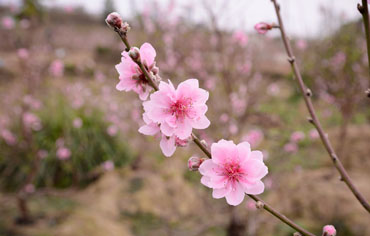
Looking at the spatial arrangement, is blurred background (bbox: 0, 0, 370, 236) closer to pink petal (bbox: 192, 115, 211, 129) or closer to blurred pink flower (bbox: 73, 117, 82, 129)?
blurred pink flower (bbox: 73, 117, 82, 129)

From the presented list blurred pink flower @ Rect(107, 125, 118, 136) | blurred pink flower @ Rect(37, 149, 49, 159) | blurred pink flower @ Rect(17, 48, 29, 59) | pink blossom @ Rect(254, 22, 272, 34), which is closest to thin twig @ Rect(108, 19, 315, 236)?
pink blossom @ Rect(254, 22, 272, 34)

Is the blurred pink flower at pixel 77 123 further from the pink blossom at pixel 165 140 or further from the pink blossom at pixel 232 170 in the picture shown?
the pink blossom at pixel 232 170

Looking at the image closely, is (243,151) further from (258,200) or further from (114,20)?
(114,20)

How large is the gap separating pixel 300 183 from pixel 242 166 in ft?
9.88

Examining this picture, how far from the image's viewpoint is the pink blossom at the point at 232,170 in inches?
29.1

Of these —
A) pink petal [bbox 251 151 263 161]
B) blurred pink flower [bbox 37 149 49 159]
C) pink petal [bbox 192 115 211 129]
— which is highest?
blurred pink flower [bbox 37 149 49 159]

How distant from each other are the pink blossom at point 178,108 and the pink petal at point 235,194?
19cm

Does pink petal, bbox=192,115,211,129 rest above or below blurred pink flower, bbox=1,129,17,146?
below

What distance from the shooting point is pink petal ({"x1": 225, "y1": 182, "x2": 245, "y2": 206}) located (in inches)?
29.5

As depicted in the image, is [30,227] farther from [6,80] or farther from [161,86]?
[6,80]

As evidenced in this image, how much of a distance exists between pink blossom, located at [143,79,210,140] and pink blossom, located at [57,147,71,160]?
3.75 metres

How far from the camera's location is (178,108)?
2.56ft


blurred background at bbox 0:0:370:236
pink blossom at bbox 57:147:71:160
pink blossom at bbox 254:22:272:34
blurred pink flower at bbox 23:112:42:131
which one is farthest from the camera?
blurred pink flower at bbox 23:112:42:131

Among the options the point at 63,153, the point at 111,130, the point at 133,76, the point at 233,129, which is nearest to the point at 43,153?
the point at 63,153
